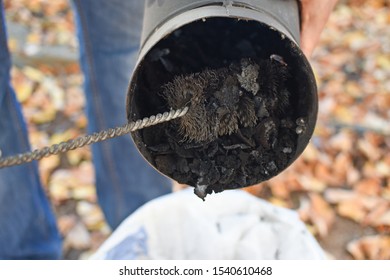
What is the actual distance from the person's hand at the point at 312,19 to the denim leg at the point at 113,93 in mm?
682

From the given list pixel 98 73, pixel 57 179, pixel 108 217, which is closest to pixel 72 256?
pixel 108 217

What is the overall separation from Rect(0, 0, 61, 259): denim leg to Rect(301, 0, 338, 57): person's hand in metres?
0.89

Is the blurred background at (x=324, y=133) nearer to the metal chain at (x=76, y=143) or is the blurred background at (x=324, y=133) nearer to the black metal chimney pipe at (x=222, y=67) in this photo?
the black metal chimney pipe at (x=222, y=67)

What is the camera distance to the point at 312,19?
1095 mm

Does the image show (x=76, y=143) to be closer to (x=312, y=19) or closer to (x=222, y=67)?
(x=222, y=67)

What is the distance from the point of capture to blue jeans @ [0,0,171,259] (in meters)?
1.62

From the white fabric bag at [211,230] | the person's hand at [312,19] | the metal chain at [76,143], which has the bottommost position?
the white fabric bag at [211,230]

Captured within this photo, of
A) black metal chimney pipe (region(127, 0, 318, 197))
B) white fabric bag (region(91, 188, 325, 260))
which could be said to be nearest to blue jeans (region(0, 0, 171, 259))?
white fabric bag (region(91, 188, 325, 260))

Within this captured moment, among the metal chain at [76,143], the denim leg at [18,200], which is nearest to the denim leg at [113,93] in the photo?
the denim leg at [18,200]

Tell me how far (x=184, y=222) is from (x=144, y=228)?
15cm

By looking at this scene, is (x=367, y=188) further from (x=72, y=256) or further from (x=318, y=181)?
(x=72, y=256)

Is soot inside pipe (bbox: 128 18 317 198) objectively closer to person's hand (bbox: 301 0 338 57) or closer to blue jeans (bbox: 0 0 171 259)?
person's hand (bbox: 301 0 338 57)

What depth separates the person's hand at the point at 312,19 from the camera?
1.07 m

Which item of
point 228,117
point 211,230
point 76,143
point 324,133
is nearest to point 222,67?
point 228,117
